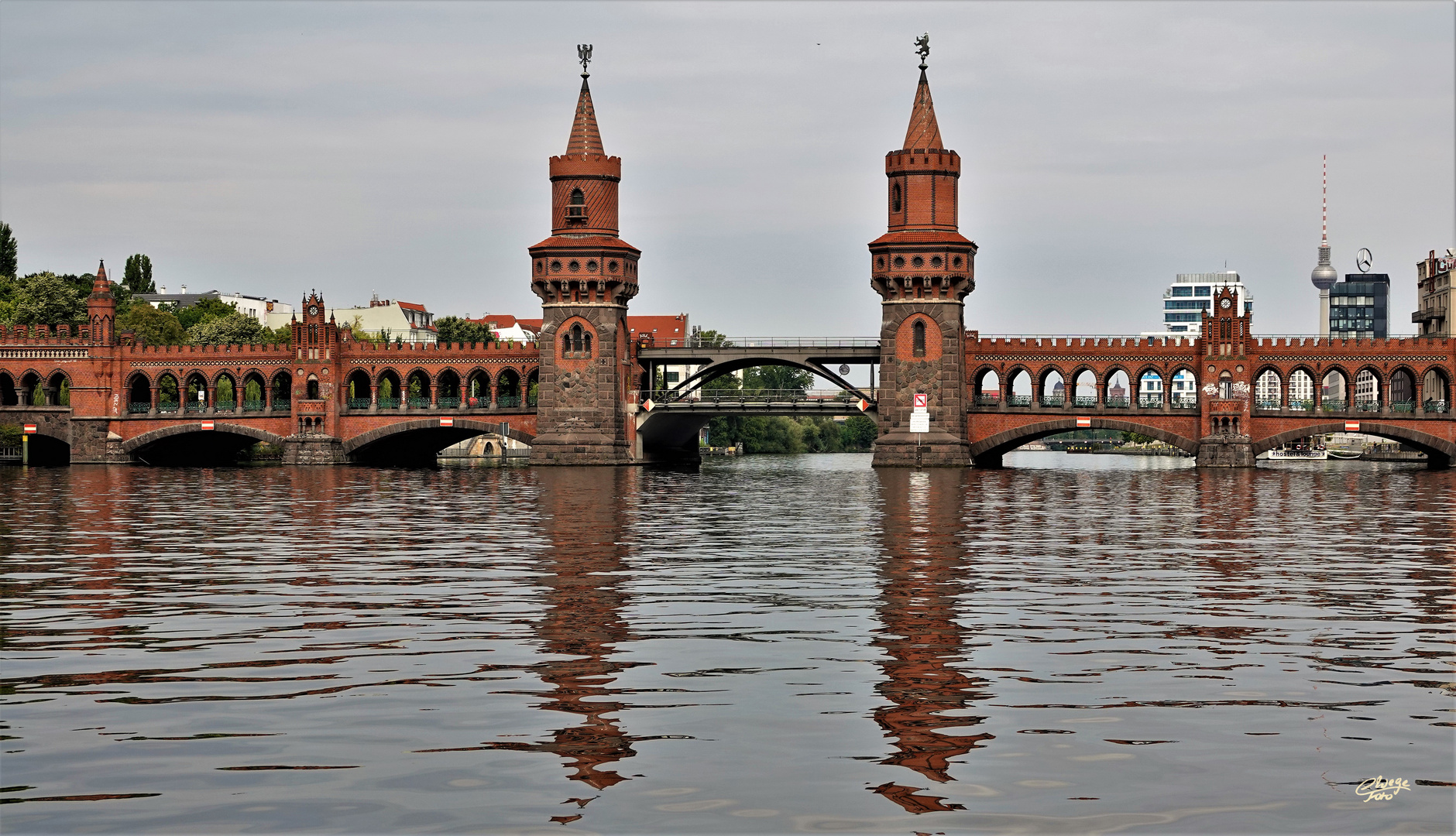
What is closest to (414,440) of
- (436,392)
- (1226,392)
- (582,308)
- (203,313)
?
(436,392)

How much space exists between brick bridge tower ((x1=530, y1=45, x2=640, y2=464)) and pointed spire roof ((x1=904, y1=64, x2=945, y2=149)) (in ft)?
60.0

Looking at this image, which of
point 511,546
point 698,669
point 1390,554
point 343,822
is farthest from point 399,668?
point 1390,554

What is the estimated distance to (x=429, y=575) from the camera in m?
30.0

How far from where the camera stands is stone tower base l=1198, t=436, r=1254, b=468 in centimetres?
9344

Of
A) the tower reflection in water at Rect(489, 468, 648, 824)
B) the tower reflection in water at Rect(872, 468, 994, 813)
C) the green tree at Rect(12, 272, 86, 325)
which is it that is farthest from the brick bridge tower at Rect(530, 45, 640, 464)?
the tower reflection in water at Rect(872, 468, 994, 813)

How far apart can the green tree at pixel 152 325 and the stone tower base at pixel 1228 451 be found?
246 feet

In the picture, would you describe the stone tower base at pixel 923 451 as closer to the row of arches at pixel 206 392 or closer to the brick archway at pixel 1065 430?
the brick archway at pixel 1065 430

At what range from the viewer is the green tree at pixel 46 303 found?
377 feet

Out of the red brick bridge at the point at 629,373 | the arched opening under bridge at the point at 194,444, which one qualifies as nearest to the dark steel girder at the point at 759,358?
the red brick bridge at the point at 629,373

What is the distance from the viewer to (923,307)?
95875mm

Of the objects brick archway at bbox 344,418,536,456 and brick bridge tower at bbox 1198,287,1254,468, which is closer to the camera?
brick bridge tower at bbox 1198,287,1254,468

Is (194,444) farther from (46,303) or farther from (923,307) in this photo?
(923,307)

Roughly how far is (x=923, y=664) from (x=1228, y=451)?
260 ft

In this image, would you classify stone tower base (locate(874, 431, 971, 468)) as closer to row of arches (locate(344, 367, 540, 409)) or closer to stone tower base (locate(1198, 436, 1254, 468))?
stone tower base (locate(1198, 436, 1254, 468))
